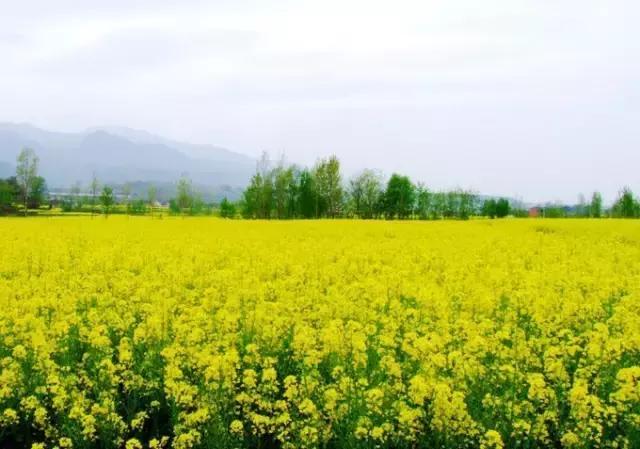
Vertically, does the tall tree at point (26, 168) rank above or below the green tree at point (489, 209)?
above

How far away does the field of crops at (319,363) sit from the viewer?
20.3ft

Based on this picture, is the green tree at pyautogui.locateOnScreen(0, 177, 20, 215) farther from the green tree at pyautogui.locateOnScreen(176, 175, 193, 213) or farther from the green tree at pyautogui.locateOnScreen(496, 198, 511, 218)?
the green tree at pyautogui.locateOnScreen(496, 198, 511, 218)

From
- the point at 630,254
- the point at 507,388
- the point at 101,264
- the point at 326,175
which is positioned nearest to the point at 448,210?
the point at 326,175

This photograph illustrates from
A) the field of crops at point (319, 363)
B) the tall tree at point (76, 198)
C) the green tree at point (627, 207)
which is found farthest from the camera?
the tall tree at point (76, 198)

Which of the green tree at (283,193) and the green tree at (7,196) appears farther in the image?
the green tree at (7,196)

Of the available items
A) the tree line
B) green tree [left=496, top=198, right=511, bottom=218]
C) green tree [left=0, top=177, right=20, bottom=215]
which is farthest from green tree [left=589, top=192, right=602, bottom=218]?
green tree [left=0, top=177, right=20, bottom=215]

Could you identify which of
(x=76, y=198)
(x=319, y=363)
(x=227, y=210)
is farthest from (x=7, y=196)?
(x=319, y=363)

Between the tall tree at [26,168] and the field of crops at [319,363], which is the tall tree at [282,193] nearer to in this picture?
the tall tree at [26,168]

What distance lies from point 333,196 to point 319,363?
78597 millimetres

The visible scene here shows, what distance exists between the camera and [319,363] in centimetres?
802

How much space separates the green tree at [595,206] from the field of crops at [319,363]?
80.2 metres

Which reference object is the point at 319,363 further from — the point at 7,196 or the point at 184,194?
the point at 7,196

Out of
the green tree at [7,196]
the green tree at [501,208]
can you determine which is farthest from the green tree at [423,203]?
the green tree at [7,196]

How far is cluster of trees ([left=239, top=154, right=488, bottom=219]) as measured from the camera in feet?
281
